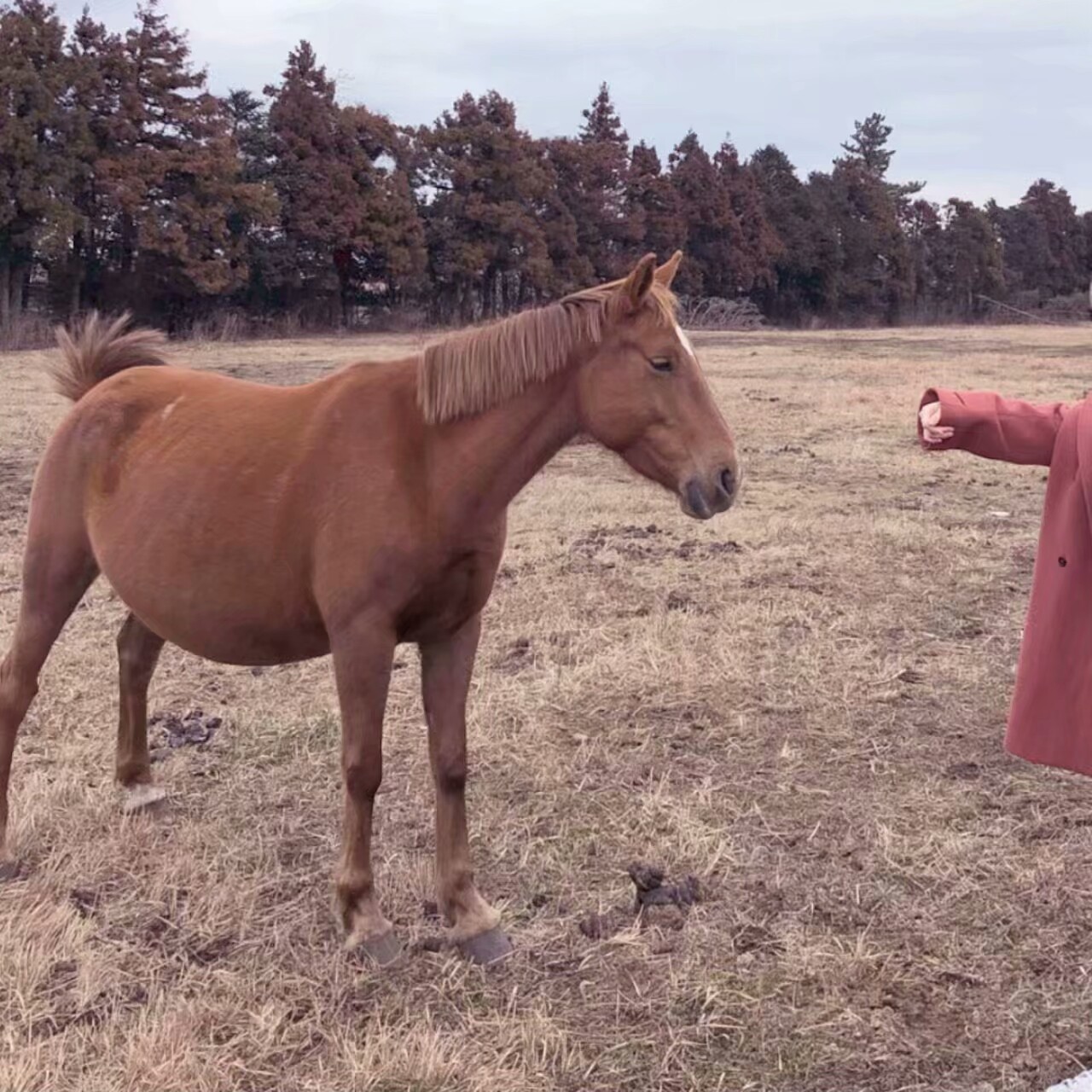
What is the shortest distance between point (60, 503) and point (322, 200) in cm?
3226

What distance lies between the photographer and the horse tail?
171 inches

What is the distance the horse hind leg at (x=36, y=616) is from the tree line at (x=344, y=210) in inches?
1051

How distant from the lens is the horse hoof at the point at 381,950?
3.23 meters

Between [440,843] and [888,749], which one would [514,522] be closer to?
[888,749]

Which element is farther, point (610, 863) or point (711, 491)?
Answer: point (610, 863)

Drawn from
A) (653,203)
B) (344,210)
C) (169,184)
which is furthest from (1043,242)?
(169,184)

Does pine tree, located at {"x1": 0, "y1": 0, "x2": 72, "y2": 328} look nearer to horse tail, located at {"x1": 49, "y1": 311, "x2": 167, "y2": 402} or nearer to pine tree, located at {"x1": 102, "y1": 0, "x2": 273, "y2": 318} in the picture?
pine tree, located at {"x1": 102, "y1": 0, "x2": 273, "y2": 318}

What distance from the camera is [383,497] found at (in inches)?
123

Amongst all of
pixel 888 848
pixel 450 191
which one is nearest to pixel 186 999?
pixel 888 848

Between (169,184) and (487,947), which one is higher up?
(169,184)

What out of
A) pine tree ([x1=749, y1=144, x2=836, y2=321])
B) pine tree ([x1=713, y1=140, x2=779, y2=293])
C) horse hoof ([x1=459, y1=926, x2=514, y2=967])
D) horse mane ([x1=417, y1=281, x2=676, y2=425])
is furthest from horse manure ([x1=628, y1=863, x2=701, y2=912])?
pine tree ([x1=749, y1=144, x2=836, y2=321])

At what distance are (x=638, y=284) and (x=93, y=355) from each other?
8.00 feet

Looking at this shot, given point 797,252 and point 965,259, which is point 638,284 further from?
point 965,259

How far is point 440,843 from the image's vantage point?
3.47m
